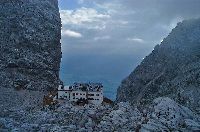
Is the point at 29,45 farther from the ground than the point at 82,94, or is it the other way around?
the point at 29,45

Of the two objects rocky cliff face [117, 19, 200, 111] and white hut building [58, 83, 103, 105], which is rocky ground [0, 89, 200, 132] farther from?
white hut building [58, 83, 103, 105]

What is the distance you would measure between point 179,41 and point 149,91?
32.5m

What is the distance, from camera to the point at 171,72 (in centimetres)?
15725

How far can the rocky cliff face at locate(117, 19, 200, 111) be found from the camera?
422 ft

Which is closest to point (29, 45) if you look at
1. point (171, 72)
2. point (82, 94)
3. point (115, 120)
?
point (82, 94)

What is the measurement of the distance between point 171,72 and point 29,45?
59802 millimetres

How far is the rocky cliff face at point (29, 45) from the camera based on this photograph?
169 m

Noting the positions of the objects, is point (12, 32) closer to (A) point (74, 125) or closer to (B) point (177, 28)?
(B) point (177, 28)

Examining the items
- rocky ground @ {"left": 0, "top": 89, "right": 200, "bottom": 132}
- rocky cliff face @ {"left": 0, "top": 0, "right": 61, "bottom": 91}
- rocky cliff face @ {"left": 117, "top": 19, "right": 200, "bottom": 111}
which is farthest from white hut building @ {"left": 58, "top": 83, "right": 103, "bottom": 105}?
rocky ground @ {"left": 0, "top": 89, "right": 200, "bottom": 132}

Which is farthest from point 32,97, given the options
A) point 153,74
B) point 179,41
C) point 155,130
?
point 155,130

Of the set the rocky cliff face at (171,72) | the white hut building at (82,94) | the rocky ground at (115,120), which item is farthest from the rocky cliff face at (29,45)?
the rocky ground at (115,120)

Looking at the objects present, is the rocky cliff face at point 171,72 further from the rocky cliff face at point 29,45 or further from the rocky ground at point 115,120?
the rocky cliff face at point 29,45

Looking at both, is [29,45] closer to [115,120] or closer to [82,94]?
[82,94]

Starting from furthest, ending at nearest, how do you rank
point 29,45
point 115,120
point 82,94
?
point 29,45 → point 82,94 → point 115,120
